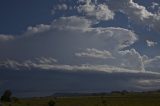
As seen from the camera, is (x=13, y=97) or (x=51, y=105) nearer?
(x=51, y=105)

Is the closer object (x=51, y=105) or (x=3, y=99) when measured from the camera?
(x=51, y=105)

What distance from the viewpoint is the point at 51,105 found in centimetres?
9794

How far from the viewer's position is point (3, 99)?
160m

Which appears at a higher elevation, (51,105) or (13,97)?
(13,97)

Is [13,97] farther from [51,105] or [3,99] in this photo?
[51,105]

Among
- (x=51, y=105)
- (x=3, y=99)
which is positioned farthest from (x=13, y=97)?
(x=51, y=105)

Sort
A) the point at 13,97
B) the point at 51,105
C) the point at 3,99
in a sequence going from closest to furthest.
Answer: the point at 51,105
the point at 3,99
the point at 13,97

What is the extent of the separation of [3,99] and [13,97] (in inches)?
441

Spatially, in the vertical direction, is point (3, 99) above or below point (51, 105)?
above

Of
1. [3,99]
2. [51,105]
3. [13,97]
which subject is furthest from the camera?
[13,97]

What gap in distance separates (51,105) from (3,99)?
216 ft
